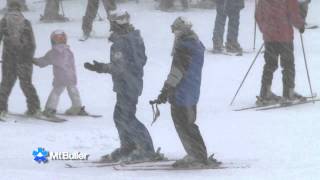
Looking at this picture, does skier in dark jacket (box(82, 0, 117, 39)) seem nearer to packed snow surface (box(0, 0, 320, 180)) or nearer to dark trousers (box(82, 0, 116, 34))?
dark trousers (box(82, 0, 116, 34))

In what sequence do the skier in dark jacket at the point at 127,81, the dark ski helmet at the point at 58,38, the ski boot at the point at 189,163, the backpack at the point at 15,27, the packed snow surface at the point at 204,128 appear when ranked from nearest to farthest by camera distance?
1. the packed snow surface at the point at 204,128
2. the ski boot at the point at 189,163
3. the skier in dark jacket at the point at 127,81
4. the backpack at the point at 15,27
5. the dark ski helmet at the point at 58,38

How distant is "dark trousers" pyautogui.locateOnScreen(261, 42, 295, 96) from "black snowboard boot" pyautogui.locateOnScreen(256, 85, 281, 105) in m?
0.08

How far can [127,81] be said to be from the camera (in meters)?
8.18

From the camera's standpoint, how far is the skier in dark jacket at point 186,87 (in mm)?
7672

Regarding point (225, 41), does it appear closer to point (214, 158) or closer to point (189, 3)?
point (189, 3)

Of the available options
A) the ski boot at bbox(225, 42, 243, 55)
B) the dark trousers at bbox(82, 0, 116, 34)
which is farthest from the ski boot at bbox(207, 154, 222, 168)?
the dark trousers at bbox(82, 0, 116, 34)

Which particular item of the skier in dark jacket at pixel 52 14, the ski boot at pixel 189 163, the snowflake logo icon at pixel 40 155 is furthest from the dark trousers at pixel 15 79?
the skier in dark jacket at pixel 52 14

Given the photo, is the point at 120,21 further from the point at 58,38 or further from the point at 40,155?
the point at 58,38

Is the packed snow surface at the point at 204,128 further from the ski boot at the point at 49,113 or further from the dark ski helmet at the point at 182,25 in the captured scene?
the dark ski helmet at the point at 182,25

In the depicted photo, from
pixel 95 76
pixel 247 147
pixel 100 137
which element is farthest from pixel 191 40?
pixel 95 76

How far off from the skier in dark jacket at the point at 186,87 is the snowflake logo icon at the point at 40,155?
1.57 metres

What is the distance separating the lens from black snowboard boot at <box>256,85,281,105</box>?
11.5 meters

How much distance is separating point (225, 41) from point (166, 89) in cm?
1020

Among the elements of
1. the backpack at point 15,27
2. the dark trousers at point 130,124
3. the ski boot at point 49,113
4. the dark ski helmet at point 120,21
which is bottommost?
the ski boot at point 49,113
